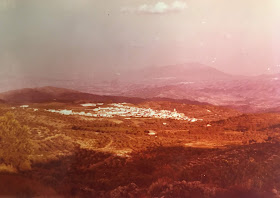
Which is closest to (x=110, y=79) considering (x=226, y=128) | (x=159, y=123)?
(x=159, y=123)

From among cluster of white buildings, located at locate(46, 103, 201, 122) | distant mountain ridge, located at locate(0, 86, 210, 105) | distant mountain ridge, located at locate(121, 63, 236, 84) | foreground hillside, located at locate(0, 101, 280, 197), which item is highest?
distant mountain ridge, located at locate(121, 63, 236, 84)

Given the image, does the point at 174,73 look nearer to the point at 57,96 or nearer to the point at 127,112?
the point at 127,112

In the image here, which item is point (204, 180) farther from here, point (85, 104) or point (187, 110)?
point (85, 104)

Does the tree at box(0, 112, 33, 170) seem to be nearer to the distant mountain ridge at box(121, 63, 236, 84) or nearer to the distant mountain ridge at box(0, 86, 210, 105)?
the distant mountain ridge at box(0, 86, 210, 105)

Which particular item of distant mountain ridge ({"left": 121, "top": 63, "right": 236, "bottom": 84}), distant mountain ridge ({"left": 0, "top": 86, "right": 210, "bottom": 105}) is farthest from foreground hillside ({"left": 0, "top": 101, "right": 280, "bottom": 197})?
distant mountain ridge ({"left": 121, "top": 63, "right": 236, "bottom": 84})

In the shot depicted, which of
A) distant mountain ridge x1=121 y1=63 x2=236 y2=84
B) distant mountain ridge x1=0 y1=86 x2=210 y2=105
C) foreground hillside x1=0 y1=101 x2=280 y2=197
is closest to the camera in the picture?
foreground hillside x1=0 y1=101 x2=280 y2=197

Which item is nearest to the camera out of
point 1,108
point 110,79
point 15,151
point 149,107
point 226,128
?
point 15,151
